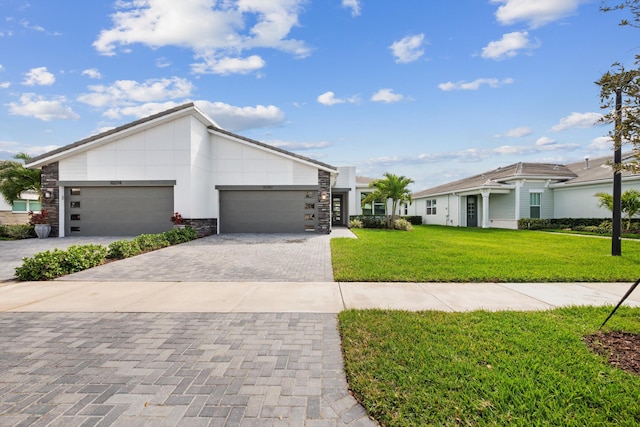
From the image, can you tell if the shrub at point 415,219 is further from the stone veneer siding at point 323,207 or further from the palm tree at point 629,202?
the stone veneer siding at point 323,207

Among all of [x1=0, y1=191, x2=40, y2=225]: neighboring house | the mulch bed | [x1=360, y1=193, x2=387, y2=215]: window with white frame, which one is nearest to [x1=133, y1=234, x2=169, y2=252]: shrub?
the mulch bed

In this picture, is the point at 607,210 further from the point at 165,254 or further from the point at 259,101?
the point at 165,254

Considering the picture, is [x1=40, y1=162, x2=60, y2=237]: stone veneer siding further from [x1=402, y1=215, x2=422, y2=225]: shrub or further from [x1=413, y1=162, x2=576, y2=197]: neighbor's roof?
[x1=402, y1=215, x2=422, y2=225]: shrub

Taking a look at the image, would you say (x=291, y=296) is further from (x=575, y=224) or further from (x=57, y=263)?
(x=575, y=224)

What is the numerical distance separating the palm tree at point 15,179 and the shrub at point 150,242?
11.9 metres

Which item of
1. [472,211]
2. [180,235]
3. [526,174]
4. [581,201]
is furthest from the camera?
[472,211]

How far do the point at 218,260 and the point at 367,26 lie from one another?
10391 mm

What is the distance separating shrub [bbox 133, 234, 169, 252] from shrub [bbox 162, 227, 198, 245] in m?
0.60

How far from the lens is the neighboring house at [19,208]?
20969 millimetres

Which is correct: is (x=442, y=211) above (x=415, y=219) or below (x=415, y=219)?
above

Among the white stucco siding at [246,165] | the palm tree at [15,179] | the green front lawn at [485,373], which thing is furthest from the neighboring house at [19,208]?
the green front lawn at [485,373]

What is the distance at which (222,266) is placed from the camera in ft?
26.1

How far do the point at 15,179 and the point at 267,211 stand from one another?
570 inches

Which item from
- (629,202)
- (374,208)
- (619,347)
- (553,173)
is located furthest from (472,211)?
(619,347)
